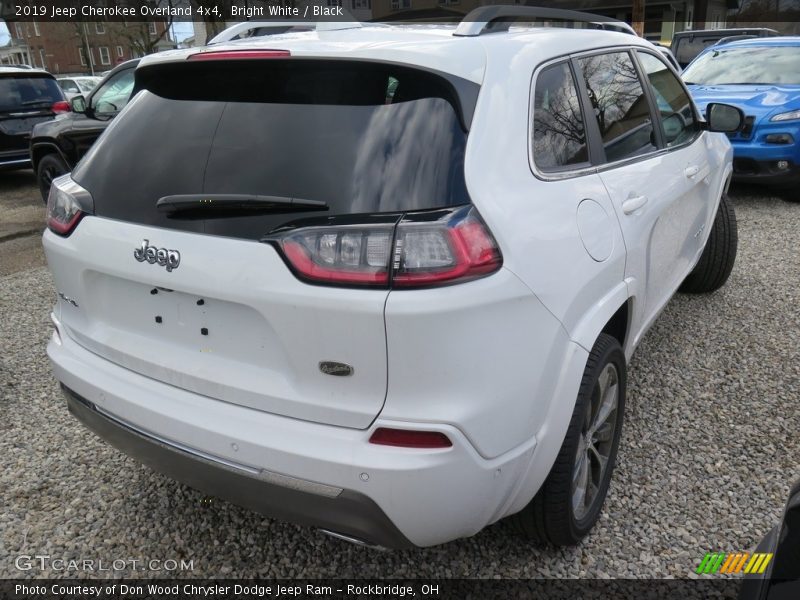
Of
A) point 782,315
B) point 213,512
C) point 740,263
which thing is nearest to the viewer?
point 213,512

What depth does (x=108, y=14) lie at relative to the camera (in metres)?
30.2

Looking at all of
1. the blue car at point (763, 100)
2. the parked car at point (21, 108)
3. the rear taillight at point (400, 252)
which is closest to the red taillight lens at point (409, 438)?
the rear taillight at point (400, 252)

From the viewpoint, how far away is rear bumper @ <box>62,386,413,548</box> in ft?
5.58

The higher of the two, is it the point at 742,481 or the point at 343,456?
the point at 343,456

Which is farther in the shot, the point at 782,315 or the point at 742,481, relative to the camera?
the point at 782,315

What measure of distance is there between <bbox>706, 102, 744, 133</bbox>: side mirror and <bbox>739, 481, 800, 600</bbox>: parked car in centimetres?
259

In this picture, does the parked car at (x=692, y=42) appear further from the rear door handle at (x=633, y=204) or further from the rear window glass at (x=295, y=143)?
the rear window glass at (x=295, y=143)

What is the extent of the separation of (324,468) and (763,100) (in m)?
7.57

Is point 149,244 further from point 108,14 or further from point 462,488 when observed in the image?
point 108,14

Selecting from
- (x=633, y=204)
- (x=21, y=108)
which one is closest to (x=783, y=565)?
(x=633, y=204)

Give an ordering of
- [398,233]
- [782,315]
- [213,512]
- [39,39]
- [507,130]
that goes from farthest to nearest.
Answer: [39,39], [782,315], [213,512], [507,130], [398,233]

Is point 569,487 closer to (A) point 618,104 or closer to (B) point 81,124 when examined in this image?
(A) point 618,104

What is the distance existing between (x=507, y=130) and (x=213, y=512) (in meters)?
1.85

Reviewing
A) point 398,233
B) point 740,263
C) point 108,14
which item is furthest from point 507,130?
point 108,14
